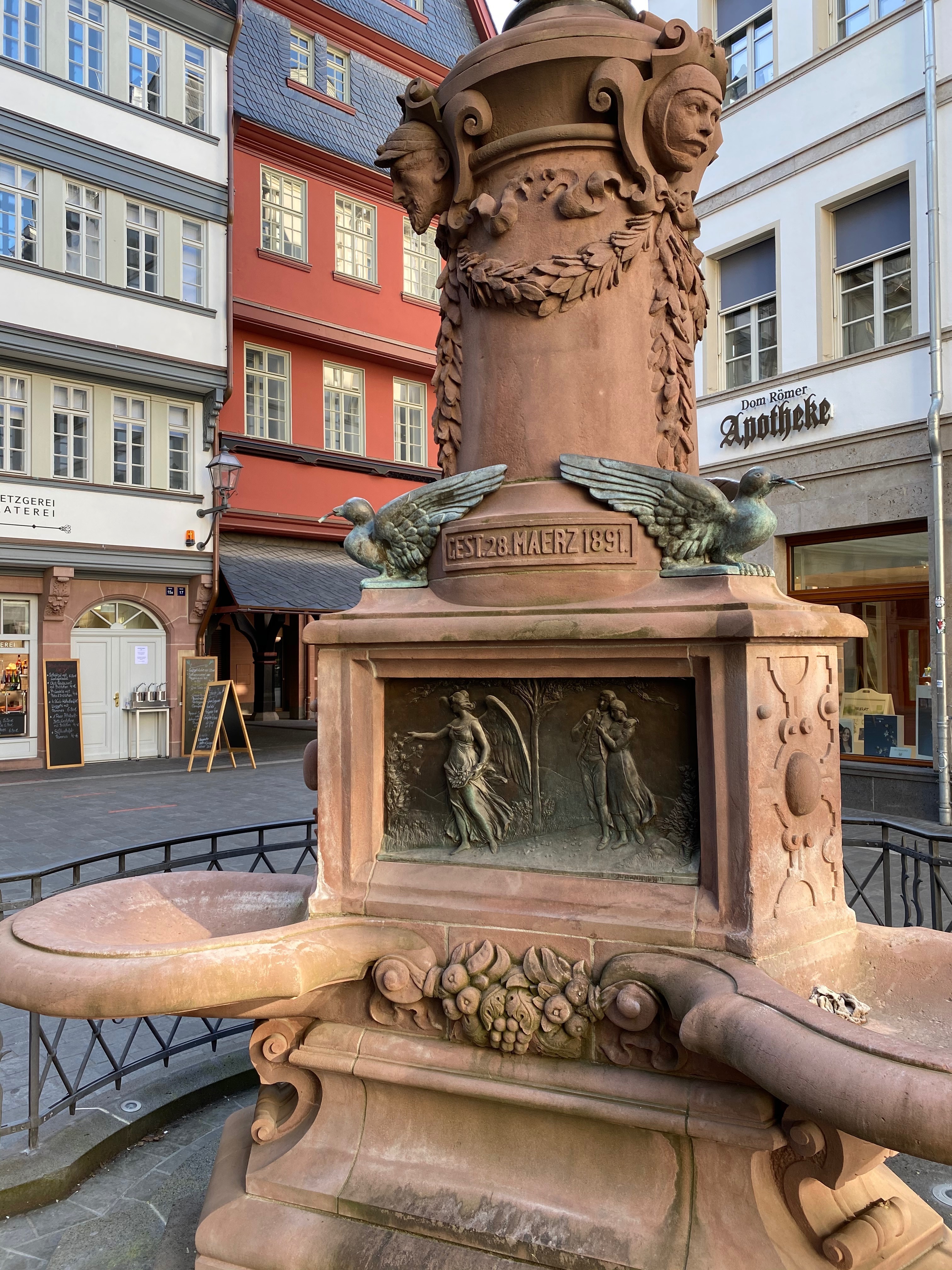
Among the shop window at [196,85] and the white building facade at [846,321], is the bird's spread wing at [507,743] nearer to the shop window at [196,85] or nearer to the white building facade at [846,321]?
the white building facade at [846,321]

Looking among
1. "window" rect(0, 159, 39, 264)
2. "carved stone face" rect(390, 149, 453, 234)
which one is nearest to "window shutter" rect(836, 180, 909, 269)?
"carved stone face" rect(390, 149, 453, 234)

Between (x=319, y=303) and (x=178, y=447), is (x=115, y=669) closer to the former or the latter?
(x=178, y=447)

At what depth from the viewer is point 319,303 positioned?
21.1 m

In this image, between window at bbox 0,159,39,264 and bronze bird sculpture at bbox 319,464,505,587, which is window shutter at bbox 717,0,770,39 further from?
bronze bird sculpture at bbox 319,464,505,587

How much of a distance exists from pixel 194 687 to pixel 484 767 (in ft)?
50.1

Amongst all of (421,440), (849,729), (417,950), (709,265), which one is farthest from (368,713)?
(421,440)

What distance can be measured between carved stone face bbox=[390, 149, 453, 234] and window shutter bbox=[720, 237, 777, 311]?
1102cm

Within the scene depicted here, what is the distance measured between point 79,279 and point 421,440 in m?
8.95

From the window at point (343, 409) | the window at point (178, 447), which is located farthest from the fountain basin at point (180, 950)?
the window at point (343, 409)

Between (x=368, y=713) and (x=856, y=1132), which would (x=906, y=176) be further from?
(x=856, y=1132)

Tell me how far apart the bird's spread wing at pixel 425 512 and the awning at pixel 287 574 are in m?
15.0

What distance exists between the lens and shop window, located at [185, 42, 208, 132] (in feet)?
59.8

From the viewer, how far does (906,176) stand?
37.8ft

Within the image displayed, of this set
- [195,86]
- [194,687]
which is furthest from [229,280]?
[194,687]
